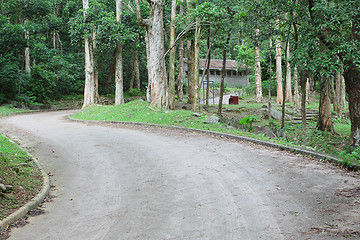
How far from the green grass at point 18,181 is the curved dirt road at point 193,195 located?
1.35 ft

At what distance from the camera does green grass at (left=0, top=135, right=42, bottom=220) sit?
18.7 ft

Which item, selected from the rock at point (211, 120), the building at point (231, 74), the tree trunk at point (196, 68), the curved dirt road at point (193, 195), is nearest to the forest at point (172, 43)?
the tree trunk at point (196, 68)

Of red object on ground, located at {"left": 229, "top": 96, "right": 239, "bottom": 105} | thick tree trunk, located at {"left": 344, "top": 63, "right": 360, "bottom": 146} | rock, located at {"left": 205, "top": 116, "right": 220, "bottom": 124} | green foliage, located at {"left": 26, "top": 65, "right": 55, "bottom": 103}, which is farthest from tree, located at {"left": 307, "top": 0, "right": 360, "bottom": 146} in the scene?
green foliage, located at {"left": 26, "top": 65, "right": 55, "bottom": 103}

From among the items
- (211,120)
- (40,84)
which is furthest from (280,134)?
(40,84)

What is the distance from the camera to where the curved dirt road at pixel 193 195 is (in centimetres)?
483

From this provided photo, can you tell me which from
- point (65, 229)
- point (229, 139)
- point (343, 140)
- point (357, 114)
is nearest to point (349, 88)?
point (357, 114)

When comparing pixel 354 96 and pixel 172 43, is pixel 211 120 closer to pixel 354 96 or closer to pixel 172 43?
pixel 354 96

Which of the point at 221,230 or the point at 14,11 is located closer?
the point at 221,230

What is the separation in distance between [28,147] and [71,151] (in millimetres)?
1745

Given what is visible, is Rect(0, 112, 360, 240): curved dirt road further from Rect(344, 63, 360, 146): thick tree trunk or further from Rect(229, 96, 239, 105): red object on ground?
Rect(229, 96, 239, 105): red object on ground

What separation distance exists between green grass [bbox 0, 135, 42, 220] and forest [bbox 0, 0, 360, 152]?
858cm

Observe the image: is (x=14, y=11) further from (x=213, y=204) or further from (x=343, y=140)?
(x=213, y=204)

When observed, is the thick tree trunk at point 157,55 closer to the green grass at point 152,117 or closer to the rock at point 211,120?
the green grass at point 152,117

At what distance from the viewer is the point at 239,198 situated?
611cm
